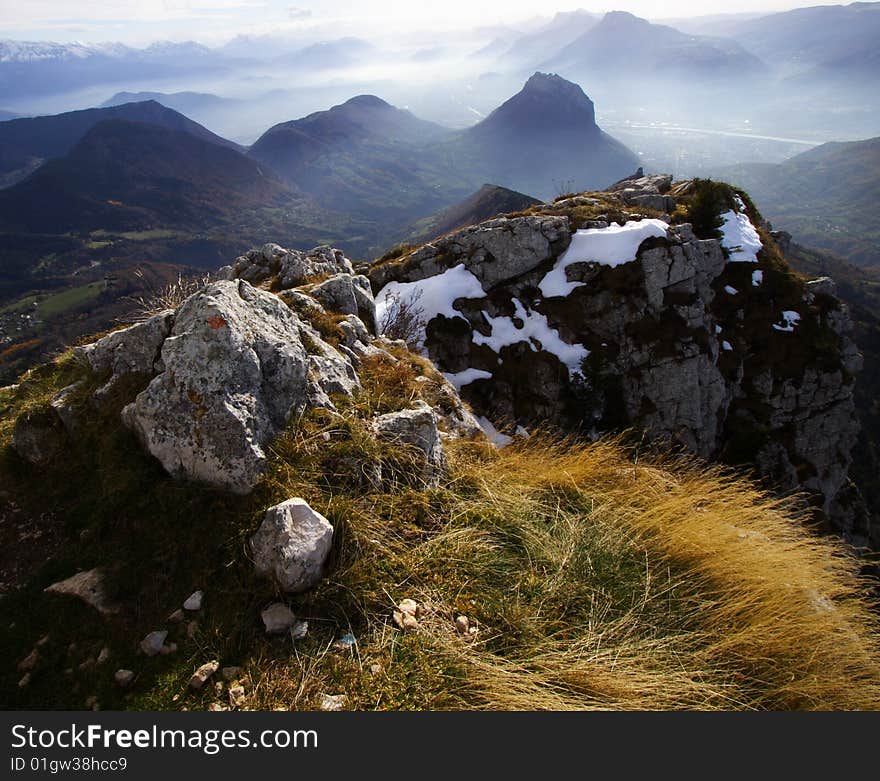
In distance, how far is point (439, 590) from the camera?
4.62 meters

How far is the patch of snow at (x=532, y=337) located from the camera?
101 ft

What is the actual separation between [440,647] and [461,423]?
221 inches

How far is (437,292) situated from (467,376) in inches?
299

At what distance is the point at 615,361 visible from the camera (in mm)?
31078

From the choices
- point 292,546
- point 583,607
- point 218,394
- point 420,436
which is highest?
point 218,394

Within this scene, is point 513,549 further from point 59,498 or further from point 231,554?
point 59,498

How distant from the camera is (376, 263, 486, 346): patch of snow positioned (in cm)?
3180

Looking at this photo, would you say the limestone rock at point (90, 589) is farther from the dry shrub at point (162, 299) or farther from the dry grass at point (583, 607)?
the dry shrub at point (162, 299)

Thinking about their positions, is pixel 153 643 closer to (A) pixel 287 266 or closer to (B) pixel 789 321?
(A) pixel 287 266

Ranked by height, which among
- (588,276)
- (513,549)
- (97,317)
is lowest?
(97,317)

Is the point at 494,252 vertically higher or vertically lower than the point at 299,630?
lower

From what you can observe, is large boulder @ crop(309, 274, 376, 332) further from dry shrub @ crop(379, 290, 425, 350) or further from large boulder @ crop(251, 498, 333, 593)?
dry shrub @ crop(379, 290, 425, 350)

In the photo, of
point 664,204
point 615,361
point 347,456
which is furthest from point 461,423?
point 664,204

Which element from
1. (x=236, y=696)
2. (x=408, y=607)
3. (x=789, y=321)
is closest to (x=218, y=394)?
(x=236, y=696)
